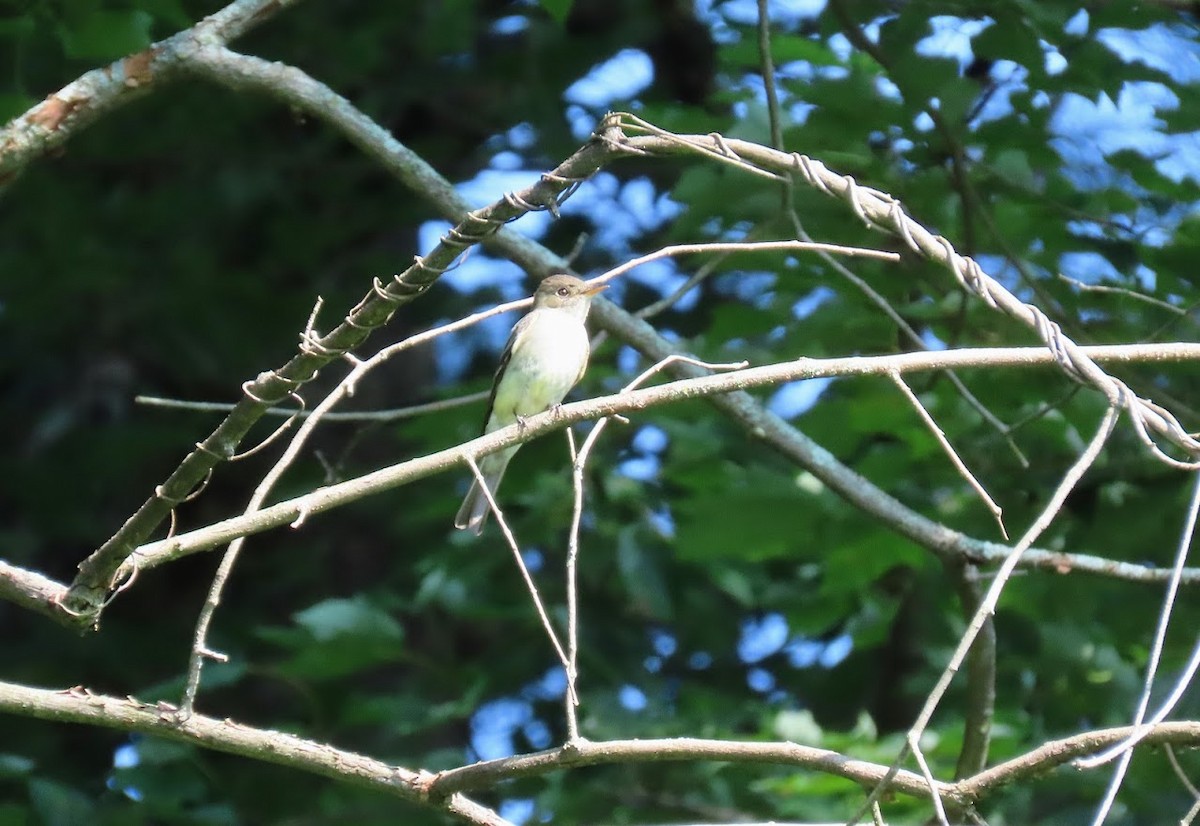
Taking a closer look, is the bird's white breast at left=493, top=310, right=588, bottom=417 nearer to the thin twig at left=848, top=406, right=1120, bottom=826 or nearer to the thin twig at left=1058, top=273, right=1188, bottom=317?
the thin twig at left=1058, top=273, right=1188, bottom=317

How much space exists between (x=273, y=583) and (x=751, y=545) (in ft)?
11.6

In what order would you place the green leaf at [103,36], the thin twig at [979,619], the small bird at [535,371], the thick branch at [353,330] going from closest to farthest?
the thin twig at [979,619] → the thick branch at [353,330] → the green leaf at [103,36] → the small bird at [535,371]

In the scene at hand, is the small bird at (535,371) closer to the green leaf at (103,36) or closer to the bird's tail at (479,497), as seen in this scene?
the bird's tail at (479,497)

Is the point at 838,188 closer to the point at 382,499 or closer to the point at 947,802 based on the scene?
the point at 947,802

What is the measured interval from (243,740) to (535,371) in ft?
9.19

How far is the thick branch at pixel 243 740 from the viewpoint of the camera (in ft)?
10.1

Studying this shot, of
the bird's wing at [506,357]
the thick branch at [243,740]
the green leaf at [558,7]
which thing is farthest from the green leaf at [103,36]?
the bird's wing at [506,357]

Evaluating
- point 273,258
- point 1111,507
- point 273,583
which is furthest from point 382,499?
point 1111,507

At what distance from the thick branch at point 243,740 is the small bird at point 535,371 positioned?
2158mm

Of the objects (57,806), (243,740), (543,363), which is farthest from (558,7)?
(57,806)

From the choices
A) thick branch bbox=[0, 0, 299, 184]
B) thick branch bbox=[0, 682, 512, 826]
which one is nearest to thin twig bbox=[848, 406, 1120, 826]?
thick branch bbox=[0, 682, 512, 826]

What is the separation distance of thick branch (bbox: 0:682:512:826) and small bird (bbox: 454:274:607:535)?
7.08ft

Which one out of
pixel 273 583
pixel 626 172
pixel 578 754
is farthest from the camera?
pixel 626 172

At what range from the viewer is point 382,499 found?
7.82m
